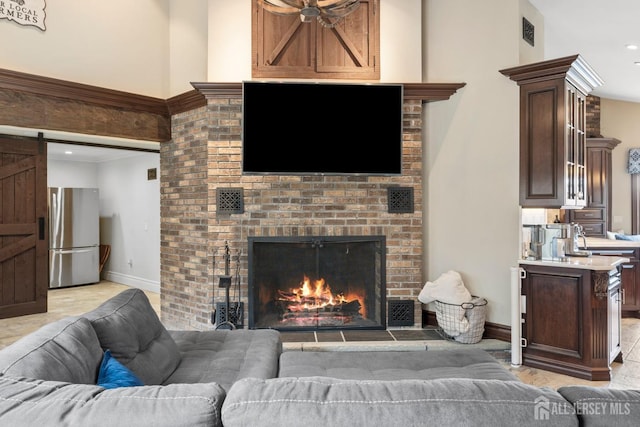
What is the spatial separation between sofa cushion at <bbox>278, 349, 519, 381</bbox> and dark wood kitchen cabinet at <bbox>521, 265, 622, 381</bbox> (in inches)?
54.9

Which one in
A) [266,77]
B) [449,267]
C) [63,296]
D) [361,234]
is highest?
[266,77]

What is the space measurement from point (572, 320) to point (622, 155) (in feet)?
14.3

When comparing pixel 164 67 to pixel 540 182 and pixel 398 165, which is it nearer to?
pixel 398 165

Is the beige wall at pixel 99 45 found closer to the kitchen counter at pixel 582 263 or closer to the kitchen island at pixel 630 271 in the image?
the kitchen counter at pixel 582 263

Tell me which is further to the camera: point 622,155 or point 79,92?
Answer: point 622,155

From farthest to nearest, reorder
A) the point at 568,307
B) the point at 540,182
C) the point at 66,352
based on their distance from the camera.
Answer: the point at 540,182 → the point at 568,307 → the point at 66,352

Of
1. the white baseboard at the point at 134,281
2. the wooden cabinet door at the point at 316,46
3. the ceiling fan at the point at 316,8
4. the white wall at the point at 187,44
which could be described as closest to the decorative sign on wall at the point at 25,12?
the white wall at the point at 187,44

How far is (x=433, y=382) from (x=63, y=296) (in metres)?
6.48

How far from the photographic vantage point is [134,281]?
22.2ft

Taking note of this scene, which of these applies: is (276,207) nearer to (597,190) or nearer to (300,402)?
(300,402)

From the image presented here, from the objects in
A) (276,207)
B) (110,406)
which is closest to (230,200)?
(276,207)

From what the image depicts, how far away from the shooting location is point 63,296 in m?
6.10

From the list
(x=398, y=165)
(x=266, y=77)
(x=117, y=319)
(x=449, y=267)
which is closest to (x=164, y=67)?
(x=266, y=77)

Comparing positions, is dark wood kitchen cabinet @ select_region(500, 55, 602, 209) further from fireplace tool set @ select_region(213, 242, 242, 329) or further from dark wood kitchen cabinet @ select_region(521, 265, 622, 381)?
fireplace tool set @ select_region(213, 242, 242, 329)
